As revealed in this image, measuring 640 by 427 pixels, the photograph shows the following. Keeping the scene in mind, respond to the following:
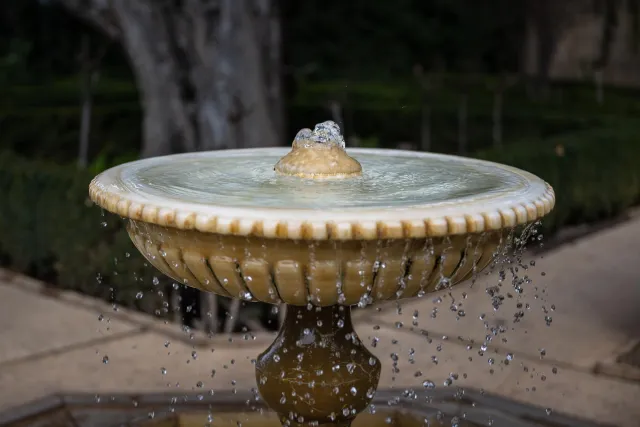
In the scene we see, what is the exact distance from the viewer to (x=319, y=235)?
2.09m

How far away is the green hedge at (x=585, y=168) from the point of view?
23.8ft

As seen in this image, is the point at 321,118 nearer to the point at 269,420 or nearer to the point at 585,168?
the point at 585,168

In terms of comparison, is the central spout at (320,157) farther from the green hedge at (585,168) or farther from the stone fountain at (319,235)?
the green hedge at (585,168)

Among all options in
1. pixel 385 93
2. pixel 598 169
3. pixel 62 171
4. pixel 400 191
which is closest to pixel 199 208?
pixel 400 191

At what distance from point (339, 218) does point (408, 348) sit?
261 cm

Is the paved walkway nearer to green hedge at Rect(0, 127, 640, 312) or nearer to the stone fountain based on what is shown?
green hedge at Rect(0, 127, 640, 312)

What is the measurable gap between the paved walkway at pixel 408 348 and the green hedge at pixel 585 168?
157 centimetres

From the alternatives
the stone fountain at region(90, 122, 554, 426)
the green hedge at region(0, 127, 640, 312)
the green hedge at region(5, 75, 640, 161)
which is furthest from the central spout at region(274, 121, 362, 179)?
the green hedge at region(5, 75, 640, 161)

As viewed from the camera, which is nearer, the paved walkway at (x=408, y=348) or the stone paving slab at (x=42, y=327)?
the paved walkway at (x=408, y=348)

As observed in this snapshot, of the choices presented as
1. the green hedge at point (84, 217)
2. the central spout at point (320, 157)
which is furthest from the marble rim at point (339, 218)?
the green hedge at point (84, 217)

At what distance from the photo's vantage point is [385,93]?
47.6 ft

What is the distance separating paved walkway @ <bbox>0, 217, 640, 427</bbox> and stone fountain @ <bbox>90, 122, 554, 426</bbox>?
71cm

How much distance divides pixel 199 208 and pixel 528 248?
5290 mm

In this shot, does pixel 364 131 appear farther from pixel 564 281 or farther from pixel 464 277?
pixel 464 277
